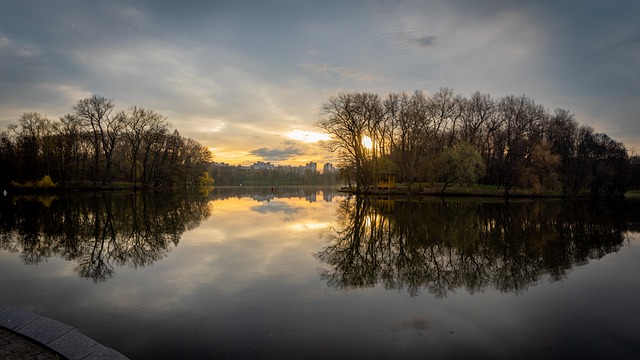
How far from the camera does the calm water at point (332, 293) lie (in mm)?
5434

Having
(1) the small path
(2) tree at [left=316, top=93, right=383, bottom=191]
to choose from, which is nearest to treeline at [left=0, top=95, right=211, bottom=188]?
(2) tree at [left=316, top=93, right=383, bottom=191]

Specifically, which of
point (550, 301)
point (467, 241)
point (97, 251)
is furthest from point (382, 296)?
point (97, 251)

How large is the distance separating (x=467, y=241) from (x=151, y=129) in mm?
70840

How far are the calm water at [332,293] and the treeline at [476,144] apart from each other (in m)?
41.8

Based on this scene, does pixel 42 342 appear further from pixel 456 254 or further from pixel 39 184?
pixel 39 184

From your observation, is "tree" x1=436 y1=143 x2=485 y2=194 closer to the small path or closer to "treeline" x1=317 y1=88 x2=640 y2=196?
"treeline" x1=317 y1=88 x2=640 y2=196

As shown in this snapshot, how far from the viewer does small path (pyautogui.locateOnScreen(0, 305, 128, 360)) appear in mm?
4414

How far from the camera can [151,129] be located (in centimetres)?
7088

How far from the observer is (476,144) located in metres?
68.4

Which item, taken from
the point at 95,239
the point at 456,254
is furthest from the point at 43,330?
the point at 456,254

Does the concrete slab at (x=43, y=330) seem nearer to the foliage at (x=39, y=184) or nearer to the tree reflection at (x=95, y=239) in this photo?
the tree reflection at (x=95, y=239)

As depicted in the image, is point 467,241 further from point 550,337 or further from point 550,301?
point 550,337

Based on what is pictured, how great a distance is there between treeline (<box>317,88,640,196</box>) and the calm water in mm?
41772

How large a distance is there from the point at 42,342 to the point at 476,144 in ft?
240
